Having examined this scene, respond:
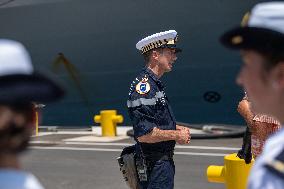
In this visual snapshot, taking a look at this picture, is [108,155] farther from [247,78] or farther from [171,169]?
[247,78]

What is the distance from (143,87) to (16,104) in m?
2.92

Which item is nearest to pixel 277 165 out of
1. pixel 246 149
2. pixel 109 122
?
pixel 246 149

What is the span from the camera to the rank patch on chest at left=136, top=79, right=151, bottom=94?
4.40m

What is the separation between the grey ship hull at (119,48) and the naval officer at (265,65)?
59.0 feet

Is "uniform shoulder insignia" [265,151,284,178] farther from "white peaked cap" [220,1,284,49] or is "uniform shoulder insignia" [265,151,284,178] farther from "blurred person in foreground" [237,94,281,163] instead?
"blurred person in foreground" [237,94,281,163]

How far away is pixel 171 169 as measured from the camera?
4.41 meters

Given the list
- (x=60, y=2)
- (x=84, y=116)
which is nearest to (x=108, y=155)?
(x=84, y=116)

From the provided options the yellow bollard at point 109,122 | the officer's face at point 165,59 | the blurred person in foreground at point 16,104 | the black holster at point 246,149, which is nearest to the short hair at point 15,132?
the blurred person in foreground at point 16,104

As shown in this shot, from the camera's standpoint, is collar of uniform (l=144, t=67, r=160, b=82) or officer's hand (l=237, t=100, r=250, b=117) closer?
collar of uniform (l=144, t=67, r=160, b=82)

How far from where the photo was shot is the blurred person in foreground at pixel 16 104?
1505 mm

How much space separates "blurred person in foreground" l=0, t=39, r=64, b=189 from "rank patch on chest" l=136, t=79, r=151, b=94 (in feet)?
9.26

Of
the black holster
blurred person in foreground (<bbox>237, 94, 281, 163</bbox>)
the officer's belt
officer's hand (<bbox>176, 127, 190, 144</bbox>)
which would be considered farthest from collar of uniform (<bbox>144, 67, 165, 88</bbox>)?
the black holster

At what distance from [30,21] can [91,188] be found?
1521cm

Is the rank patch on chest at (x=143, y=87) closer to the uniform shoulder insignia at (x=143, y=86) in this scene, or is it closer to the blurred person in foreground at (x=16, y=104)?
the uniform shoulder insignia at (x=143, y=86)
